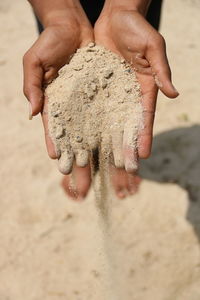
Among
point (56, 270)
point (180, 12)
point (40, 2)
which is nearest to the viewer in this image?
point (40, 2)

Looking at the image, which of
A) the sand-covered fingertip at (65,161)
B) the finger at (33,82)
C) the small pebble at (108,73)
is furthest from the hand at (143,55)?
the finger at (33,82)

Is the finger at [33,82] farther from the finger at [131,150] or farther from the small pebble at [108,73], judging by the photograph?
the finger at [131,150]

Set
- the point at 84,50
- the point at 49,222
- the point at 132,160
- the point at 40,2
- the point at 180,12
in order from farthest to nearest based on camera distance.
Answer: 1. the point at 180,12
2. the point at 49,222
3. the point at 40,2
4. the point at 84,50
5. the point at 132,160

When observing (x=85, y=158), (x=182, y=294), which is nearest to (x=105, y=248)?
(x=182, y=294)

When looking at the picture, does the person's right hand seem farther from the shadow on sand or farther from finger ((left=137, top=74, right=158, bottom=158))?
the shadow on sand

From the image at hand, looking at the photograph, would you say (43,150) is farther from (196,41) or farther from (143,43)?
(196,41)

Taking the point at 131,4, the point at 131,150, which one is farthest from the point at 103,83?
the point at 131,4

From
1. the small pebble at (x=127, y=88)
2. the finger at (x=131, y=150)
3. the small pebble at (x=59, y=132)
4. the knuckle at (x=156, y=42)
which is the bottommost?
the finger at (x=131, y=150)
